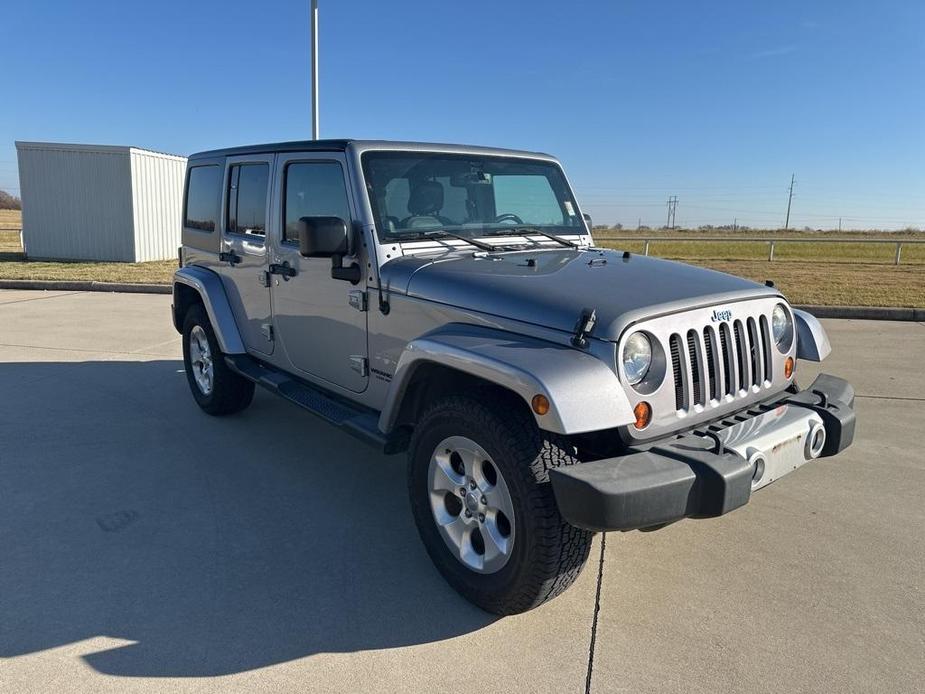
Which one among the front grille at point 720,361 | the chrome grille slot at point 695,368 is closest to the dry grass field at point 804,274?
the front grille at point 720,361

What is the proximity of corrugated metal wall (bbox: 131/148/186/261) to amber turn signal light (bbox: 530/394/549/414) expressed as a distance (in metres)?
16.2

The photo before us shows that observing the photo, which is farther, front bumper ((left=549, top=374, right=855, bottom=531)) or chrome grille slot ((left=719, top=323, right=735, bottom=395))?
chrome grille slot ((left=719, top=323, right=735, bottom=395))

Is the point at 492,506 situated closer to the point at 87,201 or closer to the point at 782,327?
the point at 782,327

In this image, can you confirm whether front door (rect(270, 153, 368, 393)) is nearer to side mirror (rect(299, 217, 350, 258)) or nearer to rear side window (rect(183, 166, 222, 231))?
side mirror (rect(299, 217, 350, 258))

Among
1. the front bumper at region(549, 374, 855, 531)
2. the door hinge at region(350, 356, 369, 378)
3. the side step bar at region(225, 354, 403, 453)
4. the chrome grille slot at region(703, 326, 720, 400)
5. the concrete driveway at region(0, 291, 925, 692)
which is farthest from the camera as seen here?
the door hinge at region(350, 356, 369, 378)

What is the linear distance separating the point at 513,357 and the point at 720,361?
0.94 m

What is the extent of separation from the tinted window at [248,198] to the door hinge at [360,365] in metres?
1.26

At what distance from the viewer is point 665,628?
9.27 feet

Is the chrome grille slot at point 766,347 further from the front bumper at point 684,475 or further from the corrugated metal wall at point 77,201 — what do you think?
the corrugated metal wall at point 77,201

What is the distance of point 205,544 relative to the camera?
11.3 feet

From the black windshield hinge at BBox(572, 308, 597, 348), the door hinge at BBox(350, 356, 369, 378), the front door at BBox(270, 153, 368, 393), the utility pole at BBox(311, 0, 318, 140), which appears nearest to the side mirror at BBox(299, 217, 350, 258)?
the front door at BBox(270, 153, 368, 393)

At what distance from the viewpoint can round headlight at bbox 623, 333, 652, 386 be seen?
8.73ft

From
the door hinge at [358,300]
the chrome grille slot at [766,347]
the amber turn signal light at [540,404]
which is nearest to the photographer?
the amber turn signal light at [540,404]

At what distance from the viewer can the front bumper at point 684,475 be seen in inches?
92.3
